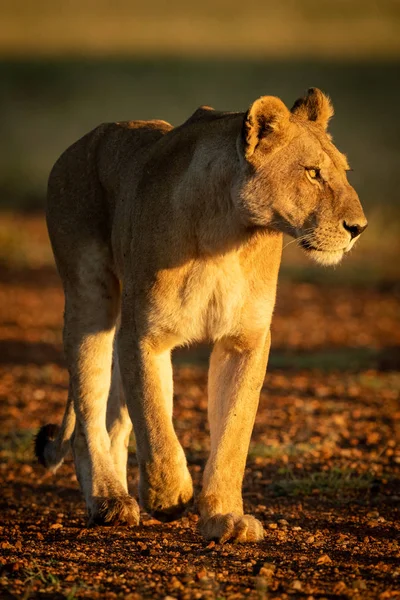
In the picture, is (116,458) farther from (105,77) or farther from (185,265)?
(105,77)

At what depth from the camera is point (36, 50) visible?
4216 centimetres

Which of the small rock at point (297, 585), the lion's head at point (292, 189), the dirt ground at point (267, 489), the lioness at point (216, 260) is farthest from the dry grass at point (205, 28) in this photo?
the small rock at point (297, 585)

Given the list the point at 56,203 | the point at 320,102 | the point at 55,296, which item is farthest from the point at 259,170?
the point at 55,296

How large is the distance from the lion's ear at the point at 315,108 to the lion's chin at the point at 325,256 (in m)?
0.66

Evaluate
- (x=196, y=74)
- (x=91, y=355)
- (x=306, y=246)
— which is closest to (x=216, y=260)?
(x=306, y=246)

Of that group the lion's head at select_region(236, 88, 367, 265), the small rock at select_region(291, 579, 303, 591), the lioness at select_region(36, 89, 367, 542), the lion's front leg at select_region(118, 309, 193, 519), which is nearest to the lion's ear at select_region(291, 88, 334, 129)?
the lioness at select_region(36, 89, 367, 542)

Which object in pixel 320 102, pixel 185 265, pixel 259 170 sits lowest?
pixel 185 265

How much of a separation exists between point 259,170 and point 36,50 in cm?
3848

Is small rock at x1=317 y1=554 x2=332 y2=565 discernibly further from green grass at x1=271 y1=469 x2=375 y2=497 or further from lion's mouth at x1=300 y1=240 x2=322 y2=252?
green grass at x1=271 y1=469 x2=375 y2=497

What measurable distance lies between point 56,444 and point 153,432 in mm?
1152

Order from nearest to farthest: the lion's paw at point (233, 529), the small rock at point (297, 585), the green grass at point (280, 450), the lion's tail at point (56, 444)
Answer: the small rock at point (297, 585)
the lion's paw at point (233, 529)
the lion's tail at point (56, 444)
the green grass at point (280, 450)

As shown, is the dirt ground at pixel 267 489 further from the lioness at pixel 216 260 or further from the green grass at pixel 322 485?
Result: the lioness at pixel 216 260

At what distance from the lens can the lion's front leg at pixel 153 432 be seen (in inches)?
199

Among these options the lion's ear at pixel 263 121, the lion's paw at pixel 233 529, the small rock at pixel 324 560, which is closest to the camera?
the small rock at pixel 324 560
